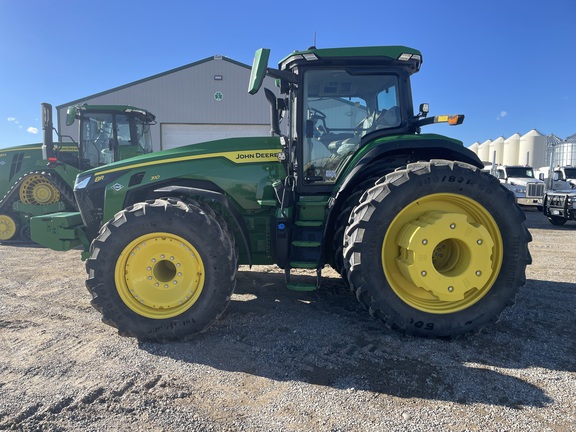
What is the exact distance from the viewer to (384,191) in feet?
10.3

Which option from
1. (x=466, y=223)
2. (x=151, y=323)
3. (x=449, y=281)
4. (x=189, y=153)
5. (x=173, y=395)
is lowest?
(x=173, y=395)

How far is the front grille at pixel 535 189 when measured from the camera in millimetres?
14789

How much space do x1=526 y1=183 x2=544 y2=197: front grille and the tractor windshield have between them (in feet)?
48.0

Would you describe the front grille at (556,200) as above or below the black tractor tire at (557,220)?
above

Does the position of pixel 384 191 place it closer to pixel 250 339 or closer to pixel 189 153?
pixel 250 339

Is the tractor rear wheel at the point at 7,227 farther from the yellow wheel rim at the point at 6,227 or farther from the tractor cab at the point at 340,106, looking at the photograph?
the tractor cab at the point at 340,106

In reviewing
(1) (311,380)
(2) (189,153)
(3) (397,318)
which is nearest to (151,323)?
(1) (311,380)

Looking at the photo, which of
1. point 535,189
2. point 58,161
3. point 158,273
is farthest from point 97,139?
point 535,189

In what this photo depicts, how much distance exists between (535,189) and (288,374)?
15.8 metres

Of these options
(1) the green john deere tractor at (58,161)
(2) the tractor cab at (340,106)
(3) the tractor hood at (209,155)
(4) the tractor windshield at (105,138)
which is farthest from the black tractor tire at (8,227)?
(2) the tractor cab at (340,106)

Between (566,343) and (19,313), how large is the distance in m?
5.27

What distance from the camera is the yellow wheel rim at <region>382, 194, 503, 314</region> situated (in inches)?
124

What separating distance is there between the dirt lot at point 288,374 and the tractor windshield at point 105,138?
5499 millimetres

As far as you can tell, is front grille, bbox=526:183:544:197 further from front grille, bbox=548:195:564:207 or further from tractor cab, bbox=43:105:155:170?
tractor cab, bbox=43:105:155:170
